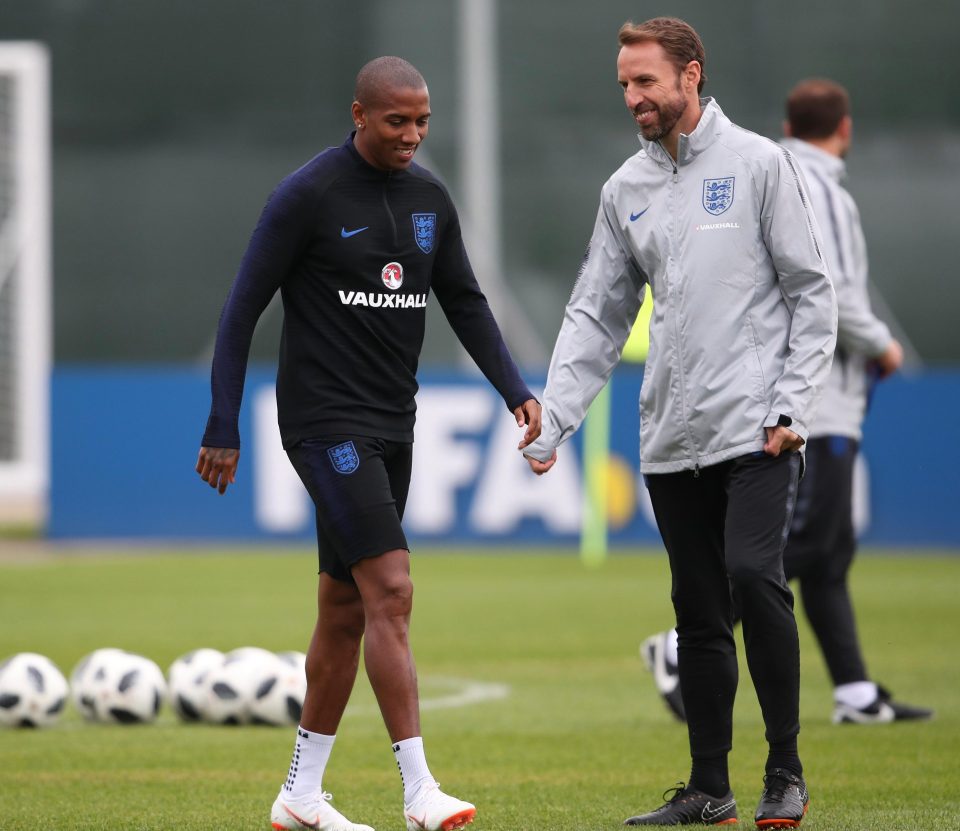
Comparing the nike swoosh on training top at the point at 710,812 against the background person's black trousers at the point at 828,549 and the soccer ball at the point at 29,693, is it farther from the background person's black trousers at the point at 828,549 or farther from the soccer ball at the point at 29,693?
the soccer ball at the point at 29,693

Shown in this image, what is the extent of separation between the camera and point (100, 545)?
1897cm

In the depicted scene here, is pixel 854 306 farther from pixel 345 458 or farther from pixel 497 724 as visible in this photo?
pixel 345 458

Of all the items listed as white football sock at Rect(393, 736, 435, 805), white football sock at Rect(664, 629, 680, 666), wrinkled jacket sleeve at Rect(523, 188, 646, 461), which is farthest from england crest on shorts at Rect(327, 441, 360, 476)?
white football sock at Rect(664, 629, 680, 666)

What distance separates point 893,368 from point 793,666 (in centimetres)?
289

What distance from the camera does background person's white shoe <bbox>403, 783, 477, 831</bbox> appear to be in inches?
212

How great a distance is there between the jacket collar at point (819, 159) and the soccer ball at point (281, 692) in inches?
119

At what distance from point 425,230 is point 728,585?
4.70ft

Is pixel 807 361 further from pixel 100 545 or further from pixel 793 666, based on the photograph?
pixel 100 545

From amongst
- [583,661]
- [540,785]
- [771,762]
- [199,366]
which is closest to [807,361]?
[771,762]

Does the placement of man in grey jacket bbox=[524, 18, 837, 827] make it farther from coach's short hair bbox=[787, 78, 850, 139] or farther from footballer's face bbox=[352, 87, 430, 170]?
coach's short hair bbox=[787, 78, 850, 139]

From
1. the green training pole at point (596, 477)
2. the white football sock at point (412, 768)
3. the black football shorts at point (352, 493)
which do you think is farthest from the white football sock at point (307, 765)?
the green training pole at point (596, 477)

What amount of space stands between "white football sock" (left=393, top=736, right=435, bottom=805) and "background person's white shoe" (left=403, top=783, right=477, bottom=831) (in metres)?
0.03

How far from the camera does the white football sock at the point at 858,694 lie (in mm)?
8234

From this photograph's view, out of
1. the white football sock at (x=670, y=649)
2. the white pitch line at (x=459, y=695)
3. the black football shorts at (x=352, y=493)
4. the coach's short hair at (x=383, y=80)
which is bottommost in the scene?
the white pitch line at (x=459, y=695)
